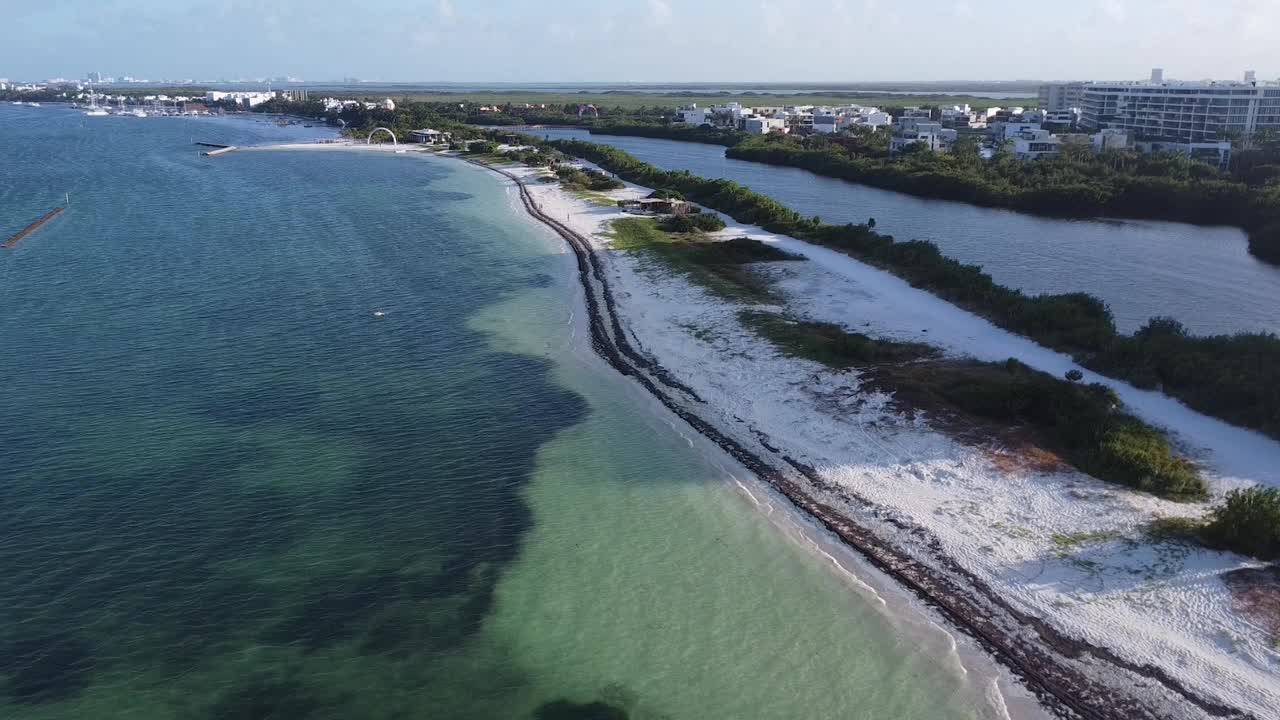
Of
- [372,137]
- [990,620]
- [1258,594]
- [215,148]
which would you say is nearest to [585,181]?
[990,620]

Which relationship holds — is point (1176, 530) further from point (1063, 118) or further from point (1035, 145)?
point (1063, 118)

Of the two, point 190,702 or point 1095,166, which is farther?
point 1095,166

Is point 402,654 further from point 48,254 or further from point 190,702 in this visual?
point 48,254

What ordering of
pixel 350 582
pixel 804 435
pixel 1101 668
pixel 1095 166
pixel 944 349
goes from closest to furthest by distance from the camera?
1. pixel 1101 668
2. pixel 350 582
3. pixel 804 435
4. pixel 944 349
5. pixel 1095 166

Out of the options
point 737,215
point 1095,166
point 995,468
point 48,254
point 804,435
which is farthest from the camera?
point 1095,166

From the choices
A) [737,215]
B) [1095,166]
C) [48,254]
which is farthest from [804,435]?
[1095,166]

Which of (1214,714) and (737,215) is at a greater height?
(737,215)
